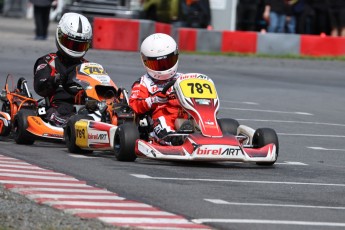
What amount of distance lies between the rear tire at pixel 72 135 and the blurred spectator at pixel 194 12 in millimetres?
15927

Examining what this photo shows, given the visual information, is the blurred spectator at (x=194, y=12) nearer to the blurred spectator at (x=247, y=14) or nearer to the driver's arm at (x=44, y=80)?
the blurred spectator at (x=247, y=14)

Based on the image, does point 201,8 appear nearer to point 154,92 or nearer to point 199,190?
point 154,92

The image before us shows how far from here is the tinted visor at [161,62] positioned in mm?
11164

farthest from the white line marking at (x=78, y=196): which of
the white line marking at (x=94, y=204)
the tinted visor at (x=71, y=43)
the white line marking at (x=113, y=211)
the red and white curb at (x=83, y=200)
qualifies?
the tinted visor at (x=71, y=43)

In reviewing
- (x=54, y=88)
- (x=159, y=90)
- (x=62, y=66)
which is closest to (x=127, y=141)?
(x=159, y=90)

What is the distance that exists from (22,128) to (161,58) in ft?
5.18

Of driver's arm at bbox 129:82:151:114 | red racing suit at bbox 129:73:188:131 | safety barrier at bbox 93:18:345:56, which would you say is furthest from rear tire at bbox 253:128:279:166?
safety barrier at bbox 93:18:345:56

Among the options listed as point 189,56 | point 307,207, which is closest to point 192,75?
point 307,207

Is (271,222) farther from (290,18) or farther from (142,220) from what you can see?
(290,18)

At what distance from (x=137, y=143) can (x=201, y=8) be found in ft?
56.0

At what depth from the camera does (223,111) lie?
16.0m

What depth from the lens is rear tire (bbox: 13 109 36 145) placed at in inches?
460

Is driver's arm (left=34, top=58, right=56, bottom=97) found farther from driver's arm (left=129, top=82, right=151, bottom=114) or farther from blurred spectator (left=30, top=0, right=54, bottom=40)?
blurred spectator (left=30, top=0, right=54, bottom=40)

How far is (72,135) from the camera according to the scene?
11.1 meters
